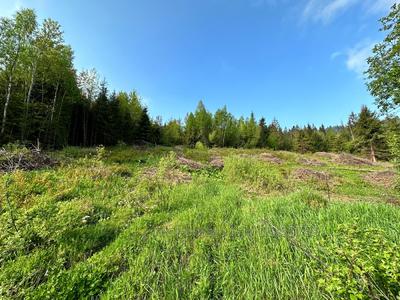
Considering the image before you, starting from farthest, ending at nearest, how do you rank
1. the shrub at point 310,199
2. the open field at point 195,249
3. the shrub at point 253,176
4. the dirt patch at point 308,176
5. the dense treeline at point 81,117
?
1. the dense treeline at point 81,117
2. the dirt patch at point 308,176
3. the shrub at point 253,176
4. the shrub at point 310,199
5. the open field at point 195,249

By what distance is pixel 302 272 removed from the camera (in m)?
2.81

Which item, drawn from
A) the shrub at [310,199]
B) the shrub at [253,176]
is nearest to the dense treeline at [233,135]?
the shrub at [253,176]

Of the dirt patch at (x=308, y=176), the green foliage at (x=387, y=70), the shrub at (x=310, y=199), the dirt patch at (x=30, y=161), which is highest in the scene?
the green foliage at (x=387, y=70)

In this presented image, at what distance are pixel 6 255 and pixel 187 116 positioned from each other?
4761 centimetres

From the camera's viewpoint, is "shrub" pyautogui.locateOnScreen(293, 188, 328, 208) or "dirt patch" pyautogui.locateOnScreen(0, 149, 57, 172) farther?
"dirt patch" pyautogui.locateOnScreen(0, 149, 57, 172)

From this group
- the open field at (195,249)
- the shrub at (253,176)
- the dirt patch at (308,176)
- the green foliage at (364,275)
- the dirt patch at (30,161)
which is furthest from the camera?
the dirt patch at (308,176)

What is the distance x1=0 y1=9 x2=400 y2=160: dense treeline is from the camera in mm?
18203

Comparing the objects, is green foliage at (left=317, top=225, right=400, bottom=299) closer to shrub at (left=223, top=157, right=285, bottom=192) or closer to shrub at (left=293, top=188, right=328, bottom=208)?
shrub at (left=293, top=188, right=328, bottom=208)

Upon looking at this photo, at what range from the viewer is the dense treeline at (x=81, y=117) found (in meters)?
18.2

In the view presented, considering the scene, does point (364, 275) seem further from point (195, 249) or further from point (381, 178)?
point (381, 178)

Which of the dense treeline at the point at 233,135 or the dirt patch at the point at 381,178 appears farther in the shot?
the dense treeline at the point at 233,135

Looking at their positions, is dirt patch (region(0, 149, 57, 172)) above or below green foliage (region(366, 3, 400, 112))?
below

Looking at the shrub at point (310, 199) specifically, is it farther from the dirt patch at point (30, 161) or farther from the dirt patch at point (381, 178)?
the dirt patch at point (381, 178)

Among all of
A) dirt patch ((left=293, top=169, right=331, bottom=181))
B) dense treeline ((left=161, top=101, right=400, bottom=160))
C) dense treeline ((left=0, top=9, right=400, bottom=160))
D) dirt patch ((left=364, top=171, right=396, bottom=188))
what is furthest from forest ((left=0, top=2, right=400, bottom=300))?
dense treeline ((left=161, top=101, right=400, bottom=160))
